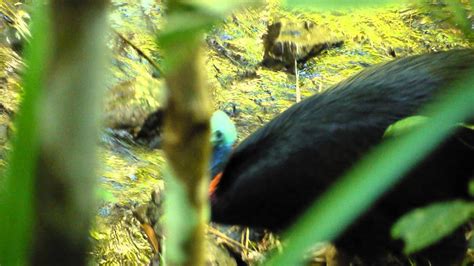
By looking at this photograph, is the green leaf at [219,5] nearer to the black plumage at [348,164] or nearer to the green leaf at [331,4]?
the green leaf at [331,4]

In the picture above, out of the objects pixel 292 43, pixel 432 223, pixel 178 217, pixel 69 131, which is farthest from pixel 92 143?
pixel 292 43

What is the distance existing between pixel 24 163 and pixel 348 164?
2.32m

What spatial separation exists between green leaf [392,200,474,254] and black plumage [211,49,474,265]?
1.67 metres

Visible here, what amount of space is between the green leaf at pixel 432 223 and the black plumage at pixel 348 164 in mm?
1670

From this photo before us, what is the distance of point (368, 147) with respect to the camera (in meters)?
2.84

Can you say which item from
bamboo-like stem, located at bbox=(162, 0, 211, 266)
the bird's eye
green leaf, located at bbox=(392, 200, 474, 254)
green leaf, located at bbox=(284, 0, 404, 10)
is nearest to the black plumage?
the bird's eye

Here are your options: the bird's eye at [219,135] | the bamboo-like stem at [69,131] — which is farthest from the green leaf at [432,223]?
the bird's eye at [219,135]

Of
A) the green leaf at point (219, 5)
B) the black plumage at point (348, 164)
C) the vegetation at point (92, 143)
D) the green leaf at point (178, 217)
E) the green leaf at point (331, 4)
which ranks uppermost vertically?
the green leaf at point (219, 5)

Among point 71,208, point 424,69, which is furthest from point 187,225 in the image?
point 424,69

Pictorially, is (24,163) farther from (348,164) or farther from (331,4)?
(348,164)

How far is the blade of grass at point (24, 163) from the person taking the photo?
57 cm

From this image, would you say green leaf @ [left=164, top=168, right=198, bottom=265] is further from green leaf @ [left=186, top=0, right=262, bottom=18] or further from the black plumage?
the black plumage

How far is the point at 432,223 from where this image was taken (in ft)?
3.41

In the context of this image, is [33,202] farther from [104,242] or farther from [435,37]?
[435,37]
